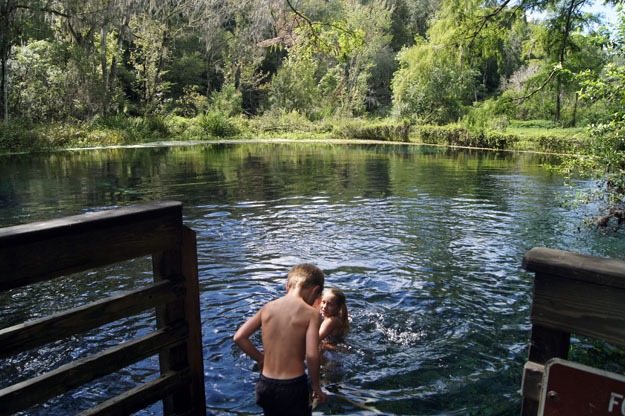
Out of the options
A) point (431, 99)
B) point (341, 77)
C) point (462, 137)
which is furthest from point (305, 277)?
point (341, 77)

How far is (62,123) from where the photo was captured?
32906 millimetres

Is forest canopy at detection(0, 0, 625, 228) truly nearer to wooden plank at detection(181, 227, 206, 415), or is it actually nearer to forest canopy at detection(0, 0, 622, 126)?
forest canopy at detection(0, 0, 622, 126)

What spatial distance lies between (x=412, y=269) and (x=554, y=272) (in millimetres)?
6406

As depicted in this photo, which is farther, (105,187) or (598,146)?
(105,187)

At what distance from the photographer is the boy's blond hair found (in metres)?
3.51

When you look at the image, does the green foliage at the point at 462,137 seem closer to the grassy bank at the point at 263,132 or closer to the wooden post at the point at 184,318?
the grassy bank at the point at 263,132

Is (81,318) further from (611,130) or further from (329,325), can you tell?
(611,130)

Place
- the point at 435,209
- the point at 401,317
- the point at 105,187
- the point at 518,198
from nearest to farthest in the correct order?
Result: the point at 401,317 → the point at 435,209 → the point at 518,198 → the point at 105,187

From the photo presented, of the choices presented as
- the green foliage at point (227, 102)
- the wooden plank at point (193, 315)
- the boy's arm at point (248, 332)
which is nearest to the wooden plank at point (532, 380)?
the boy's arm at point (248, 332)

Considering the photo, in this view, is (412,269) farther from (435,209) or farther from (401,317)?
(435,209)

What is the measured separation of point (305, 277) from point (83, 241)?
1.41 metres

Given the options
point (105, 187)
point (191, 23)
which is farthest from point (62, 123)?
point (105, 187)

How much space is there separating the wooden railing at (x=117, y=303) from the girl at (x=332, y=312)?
1870mm

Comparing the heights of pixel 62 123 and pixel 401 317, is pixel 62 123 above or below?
above
